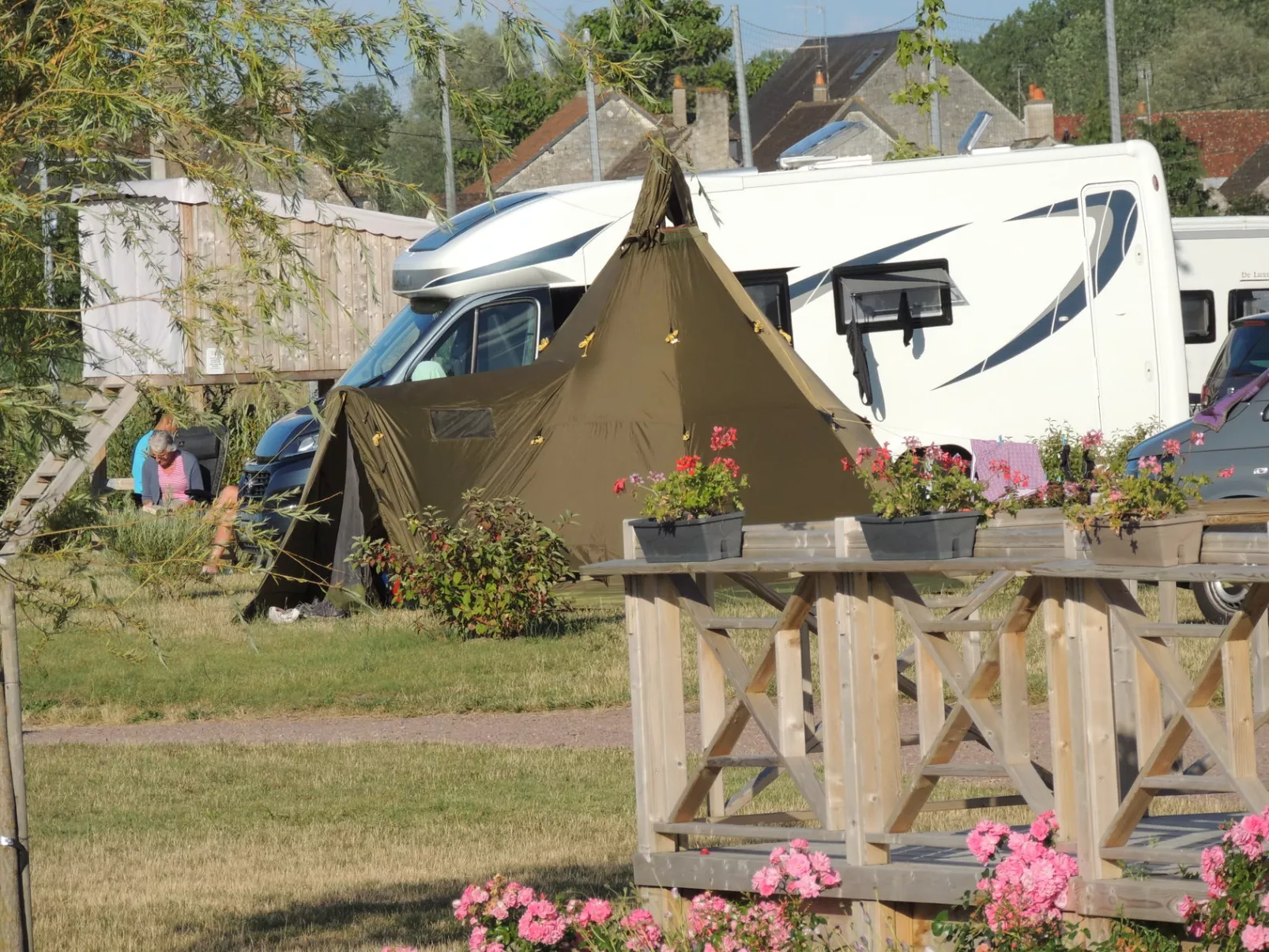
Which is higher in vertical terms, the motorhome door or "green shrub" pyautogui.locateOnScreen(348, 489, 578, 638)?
the motorhome door

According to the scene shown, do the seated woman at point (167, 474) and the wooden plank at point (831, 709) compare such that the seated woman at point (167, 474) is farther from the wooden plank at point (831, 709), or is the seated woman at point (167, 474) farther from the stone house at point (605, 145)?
the stone house at point (605, 145)

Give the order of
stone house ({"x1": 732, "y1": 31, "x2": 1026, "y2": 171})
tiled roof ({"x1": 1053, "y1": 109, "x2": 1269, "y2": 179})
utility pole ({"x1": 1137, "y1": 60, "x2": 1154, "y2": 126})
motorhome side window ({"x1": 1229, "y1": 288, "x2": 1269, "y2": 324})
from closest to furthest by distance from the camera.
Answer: motorhome side window ({"x1": 1229, "y1": 288, "x2": 1269, "y2": 324})
stone house ({"x1": 732, "y1": 31, "x2": 1026, "y2": 171})
utility pole ({"x1": 1137, "y1": 60, "x2": 1154, "y2": 126})
tiled roof ({"x1": 1053, "y1": 109, "x2": 1269, "y2": 179})

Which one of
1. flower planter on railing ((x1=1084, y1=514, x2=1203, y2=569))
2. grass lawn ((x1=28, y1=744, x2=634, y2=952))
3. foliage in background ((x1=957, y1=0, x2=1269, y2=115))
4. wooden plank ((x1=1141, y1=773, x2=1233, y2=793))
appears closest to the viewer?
wooden plank ((x1=1141, y1=773, x2=1233, y2=793))

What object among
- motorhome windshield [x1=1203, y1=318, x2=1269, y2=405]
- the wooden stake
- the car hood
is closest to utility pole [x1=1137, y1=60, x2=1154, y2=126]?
the car hood

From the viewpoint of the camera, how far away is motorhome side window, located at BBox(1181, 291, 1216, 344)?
20.4 metres

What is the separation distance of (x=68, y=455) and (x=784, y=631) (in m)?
2.09

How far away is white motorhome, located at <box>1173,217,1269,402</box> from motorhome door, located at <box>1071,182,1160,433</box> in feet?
17.1

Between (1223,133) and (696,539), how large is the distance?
7531 cm

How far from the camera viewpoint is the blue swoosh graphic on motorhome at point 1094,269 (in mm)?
15312

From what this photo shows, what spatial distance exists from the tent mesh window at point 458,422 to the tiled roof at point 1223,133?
206 feet

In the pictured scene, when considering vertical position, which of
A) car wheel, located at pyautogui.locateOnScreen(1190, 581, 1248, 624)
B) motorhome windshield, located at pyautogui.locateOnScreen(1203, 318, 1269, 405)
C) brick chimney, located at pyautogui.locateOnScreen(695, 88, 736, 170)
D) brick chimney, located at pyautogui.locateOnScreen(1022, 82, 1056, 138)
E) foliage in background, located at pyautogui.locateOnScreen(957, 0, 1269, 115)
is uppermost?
foliage in background, located at pyautogui.locateOnScreen(957, 0, 1269, 115)

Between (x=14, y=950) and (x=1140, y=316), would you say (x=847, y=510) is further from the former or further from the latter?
(x=14, y=950)

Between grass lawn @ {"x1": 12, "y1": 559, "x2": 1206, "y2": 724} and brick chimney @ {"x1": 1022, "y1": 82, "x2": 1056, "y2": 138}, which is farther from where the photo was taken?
brick chimney @ {"x1": 1022, "y1": 82, "x2": 1056, "y2": 138}

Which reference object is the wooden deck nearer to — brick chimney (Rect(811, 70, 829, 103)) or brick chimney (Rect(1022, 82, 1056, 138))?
brick chimney (Rect(1022, 82, 1056, 138))
